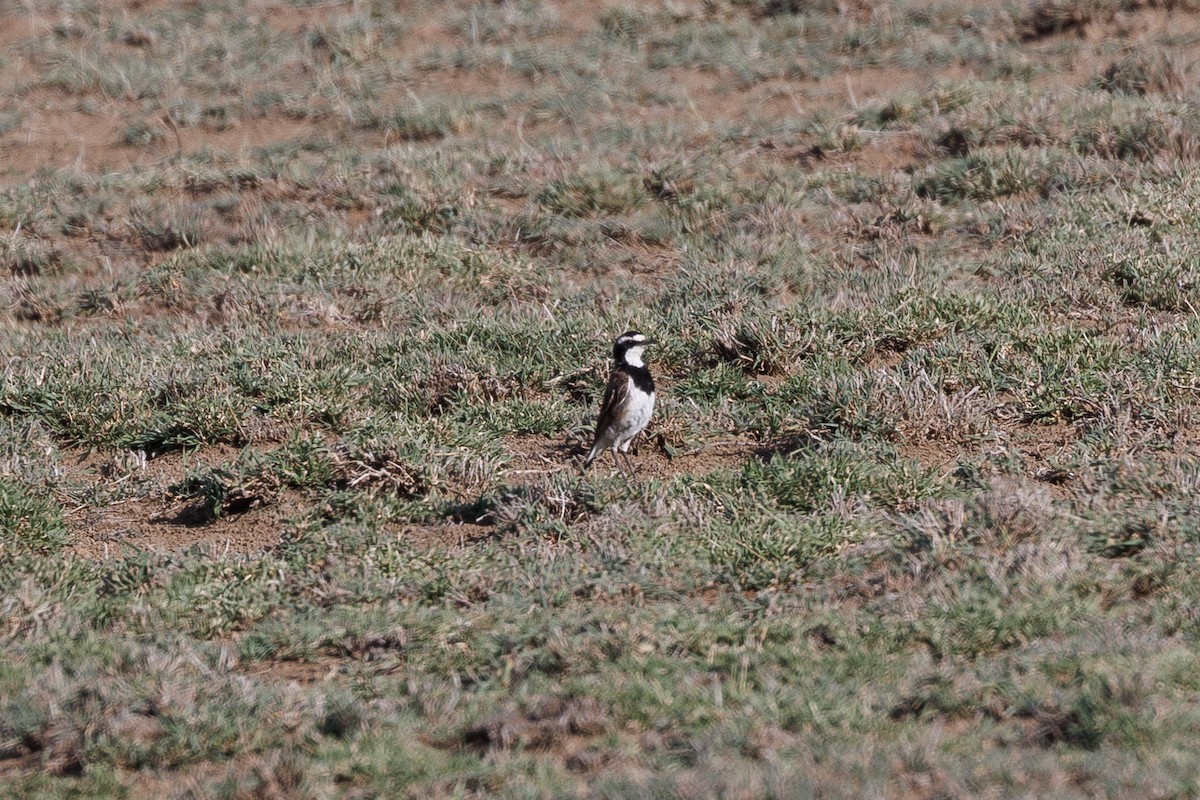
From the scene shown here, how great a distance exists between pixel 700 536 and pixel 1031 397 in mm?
2177

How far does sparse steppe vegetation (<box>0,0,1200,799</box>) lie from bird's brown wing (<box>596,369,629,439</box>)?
1.13 ft

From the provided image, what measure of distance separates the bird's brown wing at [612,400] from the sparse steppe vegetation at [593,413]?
13.6 inches

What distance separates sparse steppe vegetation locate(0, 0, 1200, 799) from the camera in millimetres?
4793

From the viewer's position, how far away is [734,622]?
5.38m

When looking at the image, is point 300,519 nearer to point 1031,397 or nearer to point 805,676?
point 805,676

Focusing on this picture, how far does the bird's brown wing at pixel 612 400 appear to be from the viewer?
693 centimetres

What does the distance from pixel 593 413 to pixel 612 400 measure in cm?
74

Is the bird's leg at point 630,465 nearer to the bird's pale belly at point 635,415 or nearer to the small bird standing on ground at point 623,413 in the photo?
the small bird standing on ground at point 623,413

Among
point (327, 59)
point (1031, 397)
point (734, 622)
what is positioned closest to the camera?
point (734, 622)

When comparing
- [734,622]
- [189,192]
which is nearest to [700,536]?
[734,622]

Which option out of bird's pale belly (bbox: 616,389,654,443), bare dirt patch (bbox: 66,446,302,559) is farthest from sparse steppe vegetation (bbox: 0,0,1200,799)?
bird's pale belly (bbox: 616,389,654,443)

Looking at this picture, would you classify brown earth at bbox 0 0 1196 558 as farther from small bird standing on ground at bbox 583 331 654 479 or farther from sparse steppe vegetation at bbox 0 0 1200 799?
small bird standing on ground at bbox 583 331 654 479

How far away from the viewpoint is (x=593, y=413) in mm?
7676

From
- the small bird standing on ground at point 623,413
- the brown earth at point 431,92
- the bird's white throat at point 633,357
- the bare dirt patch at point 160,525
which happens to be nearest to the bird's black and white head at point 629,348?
the bird's white throat at point 633,357
